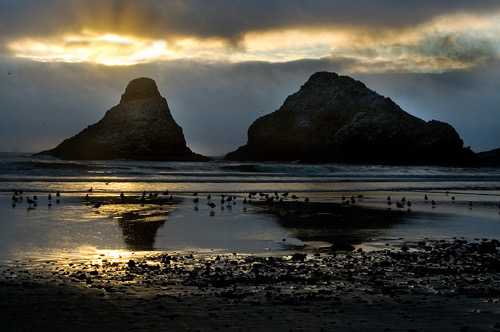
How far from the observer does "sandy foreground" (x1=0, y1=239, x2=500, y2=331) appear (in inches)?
332

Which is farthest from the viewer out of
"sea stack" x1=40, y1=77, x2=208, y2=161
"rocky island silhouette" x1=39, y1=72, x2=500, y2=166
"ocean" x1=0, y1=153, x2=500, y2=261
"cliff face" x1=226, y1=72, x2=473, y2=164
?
"sea stack" x1=40, y1=77, x2=208, y2=161

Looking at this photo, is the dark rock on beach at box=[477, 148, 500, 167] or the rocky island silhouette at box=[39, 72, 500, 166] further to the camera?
the dark rock on beach at box=[477, 148, 500, 167]

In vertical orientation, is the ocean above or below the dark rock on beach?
below

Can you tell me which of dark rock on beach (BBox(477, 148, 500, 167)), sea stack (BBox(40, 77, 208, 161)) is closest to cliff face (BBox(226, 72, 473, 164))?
dark rock on beach (BBox(477, 148, 500, 167))

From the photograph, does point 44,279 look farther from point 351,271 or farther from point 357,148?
point 357,148

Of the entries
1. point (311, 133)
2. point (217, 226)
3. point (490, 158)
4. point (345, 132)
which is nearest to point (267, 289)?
point (217, 226)

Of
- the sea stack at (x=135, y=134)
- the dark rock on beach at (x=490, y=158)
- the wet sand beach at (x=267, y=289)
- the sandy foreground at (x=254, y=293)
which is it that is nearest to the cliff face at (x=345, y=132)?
the dark rock on beach at (x=490, y=158)

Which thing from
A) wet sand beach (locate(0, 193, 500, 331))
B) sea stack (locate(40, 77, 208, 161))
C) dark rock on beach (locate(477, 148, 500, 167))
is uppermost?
sea stack (locate(40, 77, 208, 161))

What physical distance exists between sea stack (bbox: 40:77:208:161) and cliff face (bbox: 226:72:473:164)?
18.8m

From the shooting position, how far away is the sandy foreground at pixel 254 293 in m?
8.45

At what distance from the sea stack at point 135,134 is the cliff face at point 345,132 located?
741 inches

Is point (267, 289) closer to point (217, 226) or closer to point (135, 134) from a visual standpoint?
point (217, 226)

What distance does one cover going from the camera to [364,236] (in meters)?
18.5

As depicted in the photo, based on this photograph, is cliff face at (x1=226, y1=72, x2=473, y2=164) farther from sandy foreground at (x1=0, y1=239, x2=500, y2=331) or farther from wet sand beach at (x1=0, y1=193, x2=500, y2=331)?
sandy foreground at (x1=0, y1=239, x2=500, y2=331)
